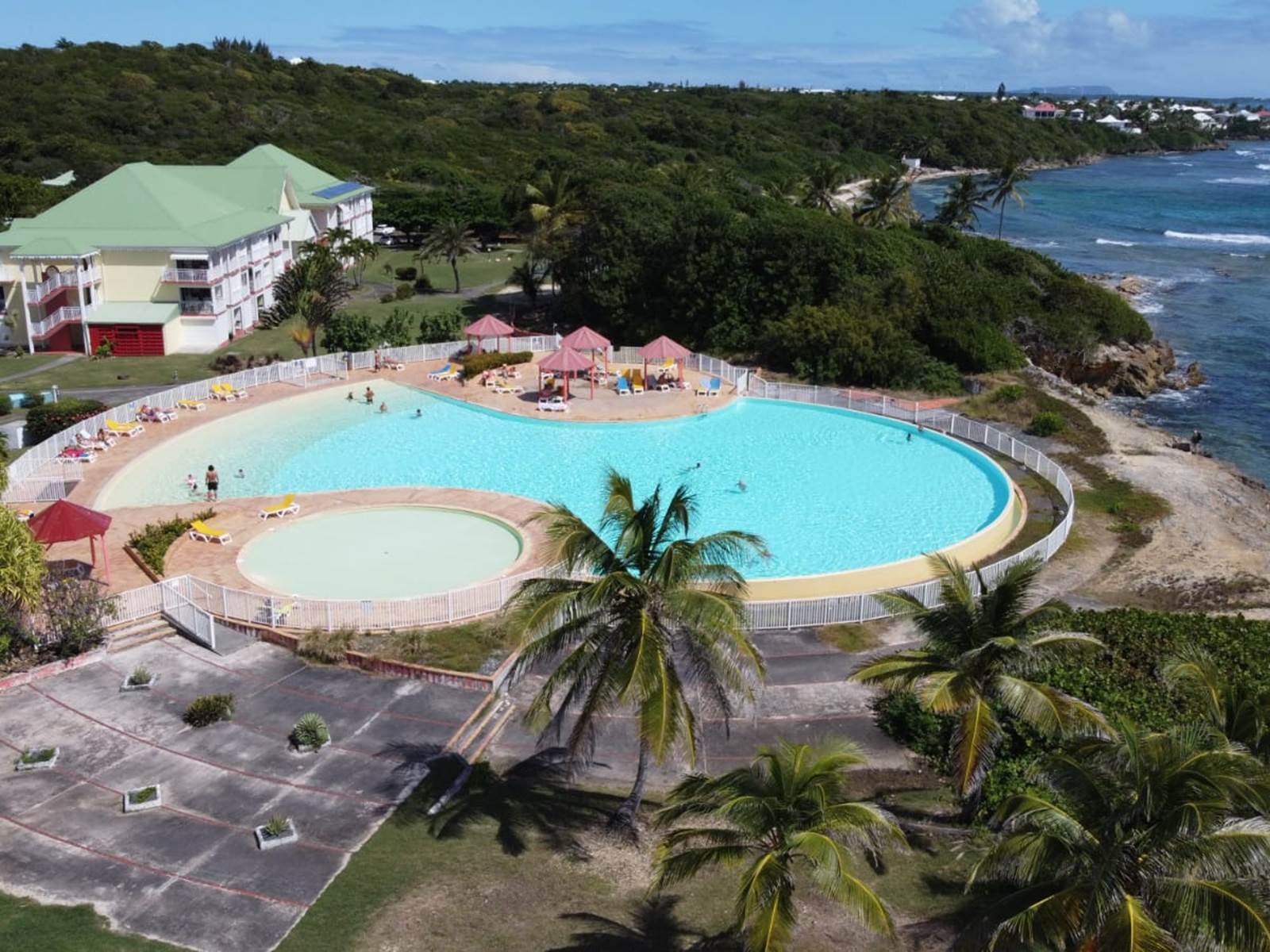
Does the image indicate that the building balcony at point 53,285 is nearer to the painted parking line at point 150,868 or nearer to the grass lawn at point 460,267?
the grass lawn at point 460,267

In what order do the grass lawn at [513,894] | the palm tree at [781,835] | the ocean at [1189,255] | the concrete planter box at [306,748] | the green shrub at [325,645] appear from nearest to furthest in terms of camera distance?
1. the palm tree at [781,835]
2. the grass lawn at [513,894]
3. the concrete planter box at [306,748]
4. the green shrub at [325,645]
5. the ocean at [1189,255]

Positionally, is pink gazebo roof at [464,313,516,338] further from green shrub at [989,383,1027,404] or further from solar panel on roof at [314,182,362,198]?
solar panel on roof at [314,182,362,198]

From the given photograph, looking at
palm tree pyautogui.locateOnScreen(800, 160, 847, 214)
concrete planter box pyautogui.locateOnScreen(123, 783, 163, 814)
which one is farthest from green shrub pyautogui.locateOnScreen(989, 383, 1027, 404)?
concrete planter box pyautogui.locateOnScreen(123, 783, 163, 814)

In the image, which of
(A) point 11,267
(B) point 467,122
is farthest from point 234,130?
(A) point 11,267

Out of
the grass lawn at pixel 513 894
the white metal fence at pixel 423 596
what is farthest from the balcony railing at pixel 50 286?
the grass lawn at pixel 513 894

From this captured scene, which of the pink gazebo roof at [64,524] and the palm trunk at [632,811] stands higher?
the pink gazebo roof at [64,524]

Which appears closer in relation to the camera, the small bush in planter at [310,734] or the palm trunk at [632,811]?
the palm trunk at [632,811]
